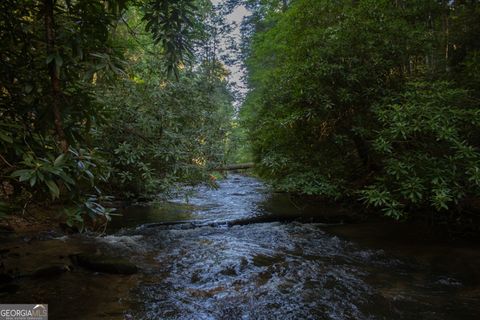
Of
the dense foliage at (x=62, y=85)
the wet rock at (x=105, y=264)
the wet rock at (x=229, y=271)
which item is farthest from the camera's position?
the wet rock at (x=229, y=271)

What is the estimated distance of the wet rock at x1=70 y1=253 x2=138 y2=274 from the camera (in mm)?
4473

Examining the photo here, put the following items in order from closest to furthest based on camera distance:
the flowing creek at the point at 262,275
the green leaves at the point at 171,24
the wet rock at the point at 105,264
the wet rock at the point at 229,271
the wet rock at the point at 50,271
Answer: the green leaves at the point at 171,24 → the flowing creek at the point at 262,275 → the wet rock at the point at 50,271 → the wet rock at the point at 105,264 → the wet rock at the point at 229,271

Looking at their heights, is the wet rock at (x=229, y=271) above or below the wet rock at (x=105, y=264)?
below

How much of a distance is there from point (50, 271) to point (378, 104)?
5.86 meters

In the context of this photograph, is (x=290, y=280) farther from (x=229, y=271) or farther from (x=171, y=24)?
(x=171, y=24)

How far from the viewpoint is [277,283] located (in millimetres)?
4258

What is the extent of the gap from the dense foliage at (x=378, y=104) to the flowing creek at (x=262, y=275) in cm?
92

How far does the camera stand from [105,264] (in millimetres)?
4512

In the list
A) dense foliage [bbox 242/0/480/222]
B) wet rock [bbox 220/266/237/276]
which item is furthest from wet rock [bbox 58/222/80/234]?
dense foliage [bbox 242/0/480/222]

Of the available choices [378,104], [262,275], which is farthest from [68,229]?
[378,104]

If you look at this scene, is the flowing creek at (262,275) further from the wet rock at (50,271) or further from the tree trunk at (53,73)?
the tree trunk at (53,73)

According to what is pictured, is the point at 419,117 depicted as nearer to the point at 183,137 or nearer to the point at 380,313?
the point at 380,313

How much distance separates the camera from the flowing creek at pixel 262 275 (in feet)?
11.6

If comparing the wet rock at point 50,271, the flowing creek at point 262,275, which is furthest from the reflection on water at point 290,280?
the wet rock at point 50,271
